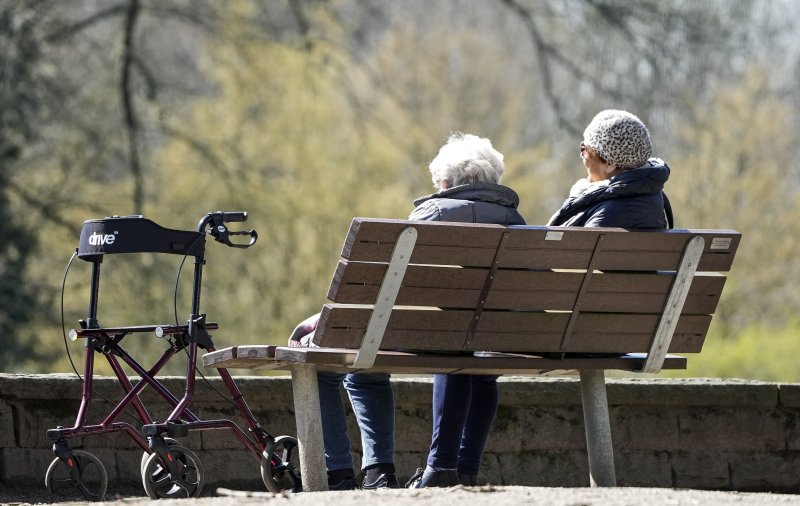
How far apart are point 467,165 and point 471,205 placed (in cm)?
19

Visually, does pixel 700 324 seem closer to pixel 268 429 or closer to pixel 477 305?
pixel 477 305

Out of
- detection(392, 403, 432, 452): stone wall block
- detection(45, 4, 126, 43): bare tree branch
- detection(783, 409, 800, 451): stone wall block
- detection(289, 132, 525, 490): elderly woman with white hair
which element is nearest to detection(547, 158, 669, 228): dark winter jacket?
detection(289, 132, 525, 490): elderly woman with white hair

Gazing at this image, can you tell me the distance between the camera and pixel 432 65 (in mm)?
28594

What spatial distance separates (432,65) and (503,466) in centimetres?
2242

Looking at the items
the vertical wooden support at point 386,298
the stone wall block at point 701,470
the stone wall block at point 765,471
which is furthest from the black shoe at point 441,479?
the stone wall block at point 765,471

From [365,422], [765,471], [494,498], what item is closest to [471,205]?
[365,422]

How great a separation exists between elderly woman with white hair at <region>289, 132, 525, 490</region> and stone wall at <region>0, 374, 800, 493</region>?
2.69ft

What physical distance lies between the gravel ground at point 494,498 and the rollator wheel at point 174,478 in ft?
1.99

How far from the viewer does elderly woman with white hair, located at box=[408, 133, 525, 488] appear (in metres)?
5.44

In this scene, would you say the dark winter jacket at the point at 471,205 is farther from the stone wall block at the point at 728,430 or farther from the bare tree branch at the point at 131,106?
the bare tree branch at the point at 131,106

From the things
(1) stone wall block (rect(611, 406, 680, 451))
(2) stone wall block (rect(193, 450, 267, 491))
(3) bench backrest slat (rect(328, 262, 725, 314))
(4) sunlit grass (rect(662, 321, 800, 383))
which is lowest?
(2) stone wall block (rect(193, 450, 267, 491))

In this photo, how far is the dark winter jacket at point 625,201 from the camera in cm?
540

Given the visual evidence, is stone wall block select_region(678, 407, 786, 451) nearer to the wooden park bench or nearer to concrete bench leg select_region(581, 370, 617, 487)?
the wooden park bench

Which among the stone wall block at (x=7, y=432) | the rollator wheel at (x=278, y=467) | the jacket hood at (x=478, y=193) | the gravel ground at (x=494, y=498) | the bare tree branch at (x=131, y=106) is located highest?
the bare tree branch at (x=131, y=106)
